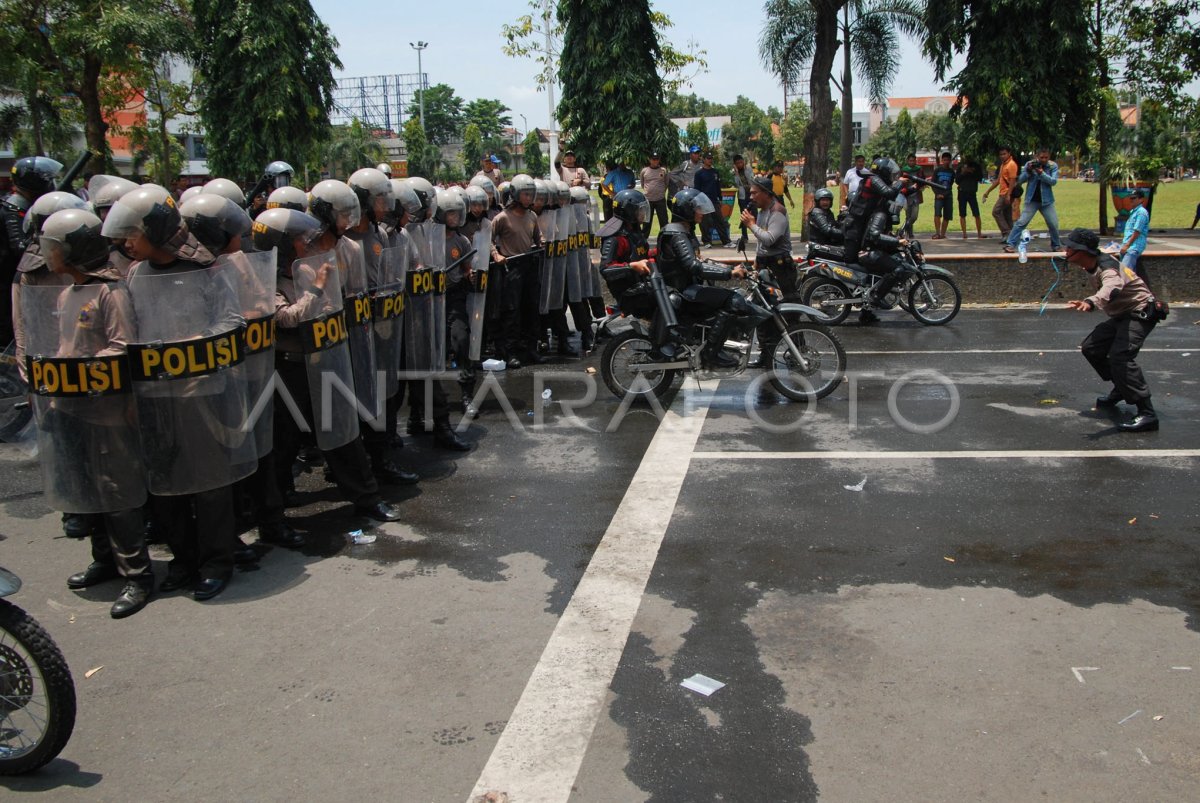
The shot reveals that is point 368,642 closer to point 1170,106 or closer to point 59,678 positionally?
point 59,678

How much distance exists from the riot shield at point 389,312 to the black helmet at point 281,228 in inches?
36.7

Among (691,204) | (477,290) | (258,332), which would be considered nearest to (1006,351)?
(691,204)

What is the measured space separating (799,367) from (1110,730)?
5322 millimetres

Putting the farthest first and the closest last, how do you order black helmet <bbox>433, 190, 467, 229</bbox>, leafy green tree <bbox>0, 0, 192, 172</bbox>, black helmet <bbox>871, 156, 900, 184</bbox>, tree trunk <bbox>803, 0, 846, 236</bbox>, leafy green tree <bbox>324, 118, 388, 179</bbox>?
leafy green tree <bbox>324, 118, 388, 179</bbox>
leafy green tree <bbox>0, 0, 192, 172</bbox>
tree trunk <bbox>803, 0, 846, 236</bbox>
black helmet <bbox>871, 156, 900, 184</bbox>
black helmet <bbox>433, 190, 467, 229</bbox>

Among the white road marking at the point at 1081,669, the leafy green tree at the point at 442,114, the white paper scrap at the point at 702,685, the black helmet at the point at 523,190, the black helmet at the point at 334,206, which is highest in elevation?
the leafy green tree at the point at 442,114

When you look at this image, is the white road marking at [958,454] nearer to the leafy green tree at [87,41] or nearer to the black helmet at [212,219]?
the black helmet at [212,219]

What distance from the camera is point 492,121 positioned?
127625mm

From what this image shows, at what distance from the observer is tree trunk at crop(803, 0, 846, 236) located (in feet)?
70.7

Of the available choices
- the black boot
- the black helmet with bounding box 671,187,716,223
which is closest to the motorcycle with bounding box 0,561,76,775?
the black boot

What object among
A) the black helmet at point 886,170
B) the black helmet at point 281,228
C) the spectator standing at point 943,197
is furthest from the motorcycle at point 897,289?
the black helmet at point 281,228

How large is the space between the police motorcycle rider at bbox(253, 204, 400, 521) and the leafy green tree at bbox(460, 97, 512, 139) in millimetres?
121520

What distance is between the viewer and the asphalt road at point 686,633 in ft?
12.1

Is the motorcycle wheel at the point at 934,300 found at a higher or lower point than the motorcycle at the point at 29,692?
higher

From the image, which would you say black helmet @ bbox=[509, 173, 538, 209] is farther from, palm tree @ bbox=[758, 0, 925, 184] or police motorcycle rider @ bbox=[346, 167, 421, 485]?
palm tree @ bbox=[758, 0, 925, 184]
